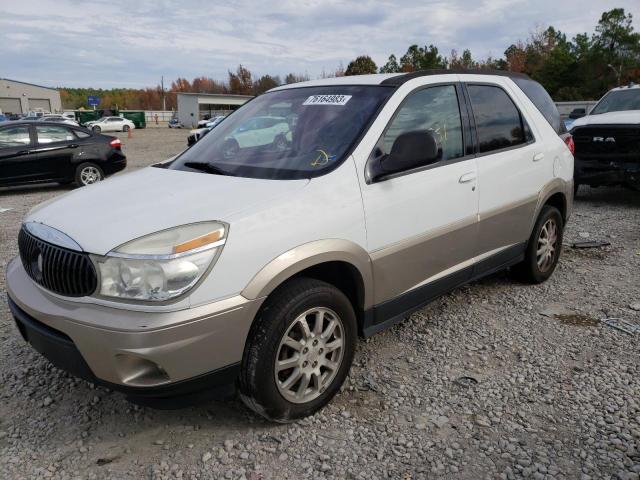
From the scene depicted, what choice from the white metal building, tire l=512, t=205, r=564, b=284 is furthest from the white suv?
the white metal building

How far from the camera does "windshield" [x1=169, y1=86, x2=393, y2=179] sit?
9.70 ft

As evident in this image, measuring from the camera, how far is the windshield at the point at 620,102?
8703 mm

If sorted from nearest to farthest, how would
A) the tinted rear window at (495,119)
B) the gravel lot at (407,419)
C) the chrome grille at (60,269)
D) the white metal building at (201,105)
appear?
the chrome grille at (60,269), the gravel lot at (407,419), the tinted rear window at (495,119), the white metal building at (201,105)

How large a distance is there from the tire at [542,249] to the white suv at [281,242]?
0.55 meters

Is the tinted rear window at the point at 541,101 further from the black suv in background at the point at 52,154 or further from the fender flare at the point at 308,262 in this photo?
the black suv in background at the point at 52,154

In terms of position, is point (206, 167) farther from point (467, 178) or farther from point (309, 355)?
point (467, 178)

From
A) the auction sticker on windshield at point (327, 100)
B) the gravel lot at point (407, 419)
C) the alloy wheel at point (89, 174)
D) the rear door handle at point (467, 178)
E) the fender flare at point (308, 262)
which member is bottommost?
the gravel lot at point (407, 419)

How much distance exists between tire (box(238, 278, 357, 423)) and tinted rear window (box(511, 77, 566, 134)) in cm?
287

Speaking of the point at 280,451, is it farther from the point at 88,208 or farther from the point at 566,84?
the point at 566,84

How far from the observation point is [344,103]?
324cm

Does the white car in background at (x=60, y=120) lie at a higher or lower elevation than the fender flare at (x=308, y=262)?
higher

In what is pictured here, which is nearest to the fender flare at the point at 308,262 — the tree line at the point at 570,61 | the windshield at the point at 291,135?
the windshield at the point at 291,135

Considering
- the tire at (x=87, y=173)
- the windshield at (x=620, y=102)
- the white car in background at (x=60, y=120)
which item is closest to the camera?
the windshield at (x=620, y=102)

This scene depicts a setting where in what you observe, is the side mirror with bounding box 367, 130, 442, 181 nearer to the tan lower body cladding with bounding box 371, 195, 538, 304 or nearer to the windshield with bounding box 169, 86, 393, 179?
the windshield with bounding box 169, 86, 393, 179
